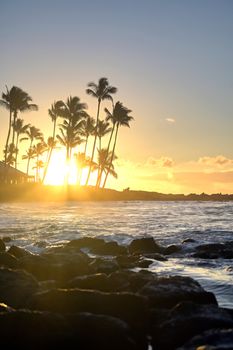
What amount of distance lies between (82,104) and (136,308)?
59610 mm

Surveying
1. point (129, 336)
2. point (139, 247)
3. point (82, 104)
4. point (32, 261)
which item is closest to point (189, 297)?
point (129, 336)

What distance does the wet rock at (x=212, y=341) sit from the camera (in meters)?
4.86

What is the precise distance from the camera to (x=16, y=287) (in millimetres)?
7242

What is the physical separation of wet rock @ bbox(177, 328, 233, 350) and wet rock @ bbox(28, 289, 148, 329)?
951 millimetres

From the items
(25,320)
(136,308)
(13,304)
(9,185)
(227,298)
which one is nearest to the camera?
(25,320)

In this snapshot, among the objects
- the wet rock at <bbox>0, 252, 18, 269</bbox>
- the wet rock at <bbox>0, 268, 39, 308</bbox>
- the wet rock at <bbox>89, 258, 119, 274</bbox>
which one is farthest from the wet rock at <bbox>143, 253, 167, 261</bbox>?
the wet rock at <bbox>0, 268, 39, 308</bbox>

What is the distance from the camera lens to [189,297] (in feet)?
23.2

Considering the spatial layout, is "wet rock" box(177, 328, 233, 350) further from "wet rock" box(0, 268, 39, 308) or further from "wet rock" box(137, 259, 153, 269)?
"wet rock" box(137, 259, 153, 269)

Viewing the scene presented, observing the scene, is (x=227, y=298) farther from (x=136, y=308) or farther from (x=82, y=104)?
(x=82, y=104)

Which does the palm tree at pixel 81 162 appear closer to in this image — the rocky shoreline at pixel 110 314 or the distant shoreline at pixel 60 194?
the distant shoreline at pixel 60 194

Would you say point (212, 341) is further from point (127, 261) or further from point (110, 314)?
point (127, 261)

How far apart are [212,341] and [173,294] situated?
2.01m

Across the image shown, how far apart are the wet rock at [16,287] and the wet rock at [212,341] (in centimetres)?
282

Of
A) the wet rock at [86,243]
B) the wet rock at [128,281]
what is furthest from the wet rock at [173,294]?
the wet rock at [86,243]
